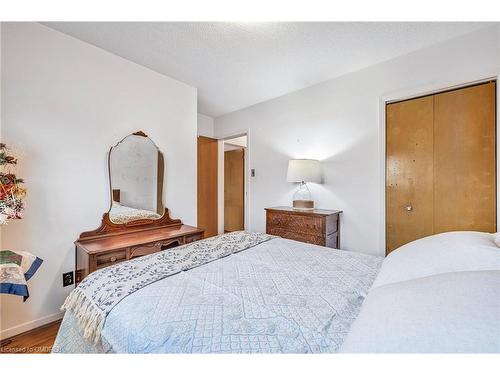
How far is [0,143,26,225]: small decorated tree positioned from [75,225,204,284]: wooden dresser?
1.70 ft

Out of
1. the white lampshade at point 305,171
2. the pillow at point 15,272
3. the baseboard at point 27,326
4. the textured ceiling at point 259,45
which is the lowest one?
the baseboard at point 27,326

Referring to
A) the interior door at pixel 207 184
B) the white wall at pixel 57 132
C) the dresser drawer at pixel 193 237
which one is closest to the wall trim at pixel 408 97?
the dresser drawer at pixel 193 237

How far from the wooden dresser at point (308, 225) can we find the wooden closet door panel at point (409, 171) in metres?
0.54

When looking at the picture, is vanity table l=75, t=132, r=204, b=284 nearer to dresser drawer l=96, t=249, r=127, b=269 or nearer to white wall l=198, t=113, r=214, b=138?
dresser drawer l=96, t=249, r=127, b=269

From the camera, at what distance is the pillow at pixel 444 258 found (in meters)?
0.83

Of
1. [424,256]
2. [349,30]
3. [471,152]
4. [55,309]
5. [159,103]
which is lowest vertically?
[55,309]

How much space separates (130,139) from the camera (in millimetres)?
2406

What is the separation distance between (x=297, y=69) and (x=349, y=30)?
71 cm

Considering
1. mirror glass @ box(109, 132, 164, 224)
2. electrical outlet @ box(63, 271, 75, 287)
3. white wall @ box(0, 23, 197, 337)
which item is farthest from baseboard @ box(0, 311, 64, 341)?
mirror glass @ box(109, 132, 164, 224)

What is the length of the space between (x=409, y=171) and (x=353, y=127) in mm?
750

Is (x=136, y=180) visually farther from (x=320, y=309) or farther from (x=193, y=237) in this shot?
(x=320, y=309)

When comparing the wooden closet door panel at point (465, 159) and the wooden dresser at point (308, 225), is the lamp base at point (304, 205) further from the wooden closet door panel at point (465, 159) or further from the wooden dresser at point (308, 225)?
the wooden closet door panel at point (465, 159)

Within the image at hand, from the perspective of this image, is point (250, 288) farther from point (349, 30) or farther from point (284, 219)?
point (349, 30)
